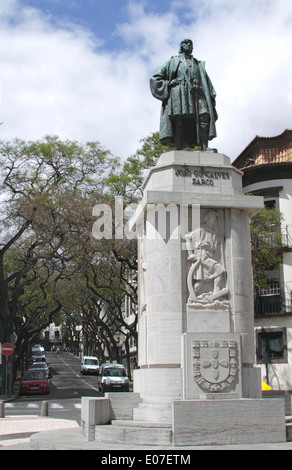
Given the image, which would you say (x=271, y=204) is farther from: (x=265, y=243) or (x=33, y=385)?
(x=33, y=385)

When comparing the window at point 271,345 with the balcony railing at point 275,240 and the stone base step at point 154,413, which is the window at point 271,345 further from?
the stone base step at point 154,413

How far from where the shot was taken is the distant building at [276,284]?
108 feet

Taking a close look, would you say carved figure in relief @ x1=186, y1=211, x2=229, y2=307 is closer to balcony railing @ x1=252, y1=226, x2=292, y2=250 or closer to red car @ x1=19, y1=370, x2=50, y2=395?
balcony railing @ x1=252, y1=226, x2=292, y2=250

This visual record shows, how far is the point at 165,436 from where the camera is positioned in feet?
28.7

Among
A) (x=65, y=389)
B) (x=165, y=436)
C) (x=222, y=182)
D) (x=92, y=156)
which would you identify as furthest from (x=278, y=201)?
(x=165, y=436)

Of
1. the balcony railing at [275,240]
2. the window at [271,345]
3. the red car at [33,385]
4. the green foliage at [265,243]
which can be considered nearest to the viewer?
the green foliage at [265,243]

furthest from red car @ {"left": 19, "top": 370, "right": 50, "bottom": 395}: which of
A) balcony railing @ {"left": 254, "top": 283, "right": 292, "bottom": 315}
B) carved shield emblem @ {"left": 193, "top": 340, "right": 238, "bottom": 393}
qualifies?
carved shield emblem @ {"left": 193, "top": 340, "right": 238, "bottom": 393}

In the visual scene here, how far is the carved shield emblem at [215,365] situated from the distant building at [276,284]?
23771mm

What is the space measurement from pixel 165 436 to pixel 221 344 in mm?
1948

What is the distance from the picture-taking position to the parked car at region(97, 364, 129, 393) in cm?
3122

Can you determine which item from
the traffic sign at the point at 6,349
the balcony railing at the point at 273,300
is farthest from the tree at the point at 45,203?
the balcony railing at the point at 273,300

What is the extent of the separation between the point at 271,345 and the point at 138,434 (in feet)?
85.9

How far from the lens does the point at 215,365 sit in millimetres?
9680
